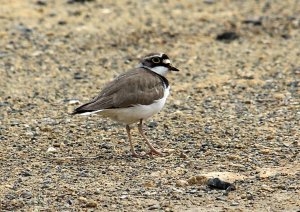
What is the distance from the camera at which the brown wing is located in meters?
8.92

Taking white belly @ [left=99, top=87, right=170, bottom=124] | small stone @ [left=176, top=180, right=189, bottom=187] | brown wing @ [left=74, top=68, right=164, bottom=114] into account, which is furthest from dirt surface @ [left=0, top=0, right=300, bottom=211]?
brown wing @ [left=74, top=68, right=164, bottom=114]

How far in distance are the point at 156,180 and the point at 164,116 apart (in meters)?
2.79

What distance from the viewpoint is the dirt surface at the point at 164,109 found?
26.1ft

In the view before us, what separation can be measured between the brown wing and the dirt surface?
24.3 inches

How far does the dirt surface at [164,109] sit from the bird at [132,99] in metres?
0.46

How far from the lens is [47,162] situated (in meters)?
8.98

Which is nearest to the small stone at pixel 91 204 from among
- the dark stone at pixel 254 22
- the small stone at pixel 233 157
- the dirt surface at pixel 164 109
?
the dirt surface at pixel 164 109

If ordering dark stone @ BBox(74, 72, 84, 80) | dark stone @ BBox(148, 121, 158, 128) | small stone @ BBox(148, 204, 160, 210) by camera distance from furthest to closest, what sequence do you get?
dark stone @ BBox(74, 72, 84, 80) → dark stone @ BBox(148, 121, 158, 128) → small stone @ BBox(148, 204, 160, 210)

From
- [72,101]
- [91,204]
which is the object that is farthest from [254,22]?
[91,204]

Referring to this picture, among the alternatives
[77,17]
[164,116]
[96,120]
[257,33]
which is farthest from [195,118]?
[77,17]

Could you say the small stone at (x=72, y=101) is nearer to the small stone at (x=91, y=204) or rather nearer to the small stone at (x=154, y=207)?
the small stone at (x=91, y=204)

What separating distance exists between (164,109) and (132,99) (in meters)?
2.29

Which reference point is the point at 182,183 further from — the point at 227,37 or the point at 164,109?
the point at 227,37

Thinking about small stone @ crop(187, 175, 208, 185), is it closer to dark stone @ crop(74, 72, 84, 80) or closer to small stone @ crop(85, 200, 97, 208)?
small stone @ crop(85, 200, 97, 208)
